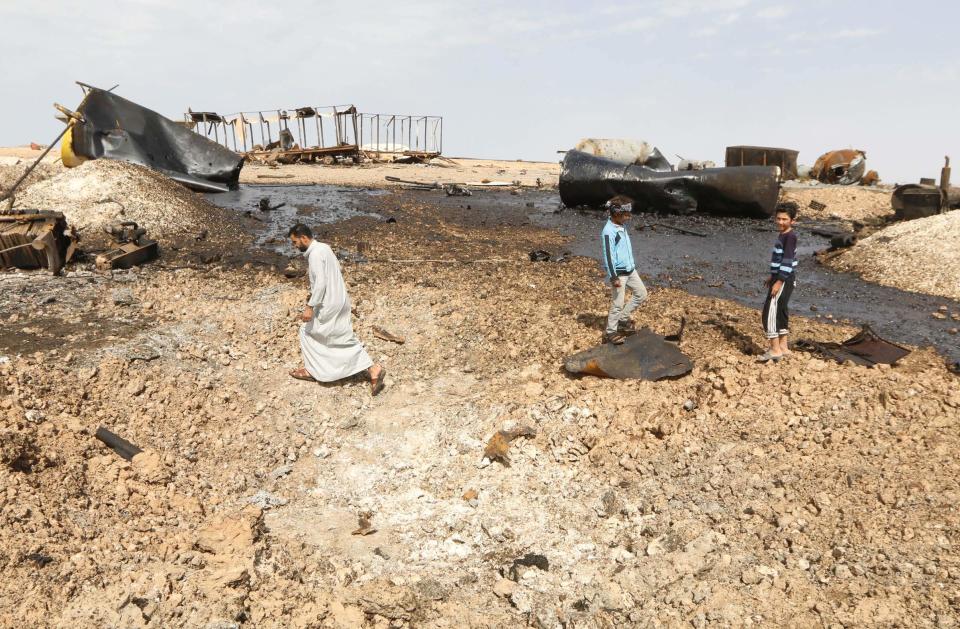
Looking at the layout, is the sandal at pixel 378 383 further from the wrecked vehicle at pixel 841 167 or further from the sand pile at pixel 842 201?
the wrecked vehicle at pixel 841 167

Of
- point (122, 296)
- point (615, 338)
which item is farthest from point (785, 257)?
point (122, 296)

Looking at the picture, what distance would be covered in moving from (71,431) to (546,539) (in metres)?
3.67

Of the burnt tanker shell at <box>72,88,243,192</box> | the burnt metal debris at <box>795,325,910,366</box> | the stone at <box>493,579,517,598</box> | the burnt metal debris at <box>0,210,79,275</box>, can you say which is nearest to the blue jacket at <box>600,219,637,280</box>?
the burnt metal debris at <box>795,325,910,366</box>

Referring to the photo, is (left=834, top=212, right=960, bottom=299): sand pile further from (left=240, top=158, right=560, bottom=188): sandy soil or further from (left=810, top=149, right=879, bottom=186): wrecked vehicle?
(left=240, top=158, right=560, bottom=188): sandy soil

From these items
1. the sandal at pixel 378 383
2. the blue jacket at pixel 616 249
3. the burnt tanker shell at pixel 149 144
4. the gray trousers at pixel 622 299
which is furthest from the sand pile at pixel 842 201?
the burnt tanker shell at pixel 149 144

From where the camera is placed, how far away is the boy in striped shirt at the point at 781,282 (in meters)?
5.70

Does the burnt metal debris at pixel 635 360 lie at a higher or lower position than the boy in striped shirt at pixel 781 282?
lower

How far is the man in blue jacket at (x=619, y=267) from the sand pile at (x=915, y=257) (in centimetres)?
577

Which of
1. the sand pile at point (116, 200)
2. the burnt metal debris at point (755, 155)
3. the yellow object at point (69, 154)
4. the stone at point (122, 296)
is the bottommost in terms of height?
the stone at point (122, 296)

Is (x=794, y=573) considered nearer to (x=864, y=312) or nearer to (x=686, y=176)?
(x=864, y=312)

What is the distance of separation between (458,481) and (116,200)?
31.2 feet

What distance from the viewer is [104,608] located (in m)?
3.65

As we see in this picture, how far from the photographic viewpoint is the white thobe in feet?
19.3

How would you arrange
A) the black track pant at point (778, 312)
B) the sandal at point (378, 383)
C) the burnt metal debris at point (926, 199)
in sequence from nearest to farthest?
the black track pant at point (778, 312)
the sandal at point (378, 383)
the burnt metal debris at point (926, 199)
